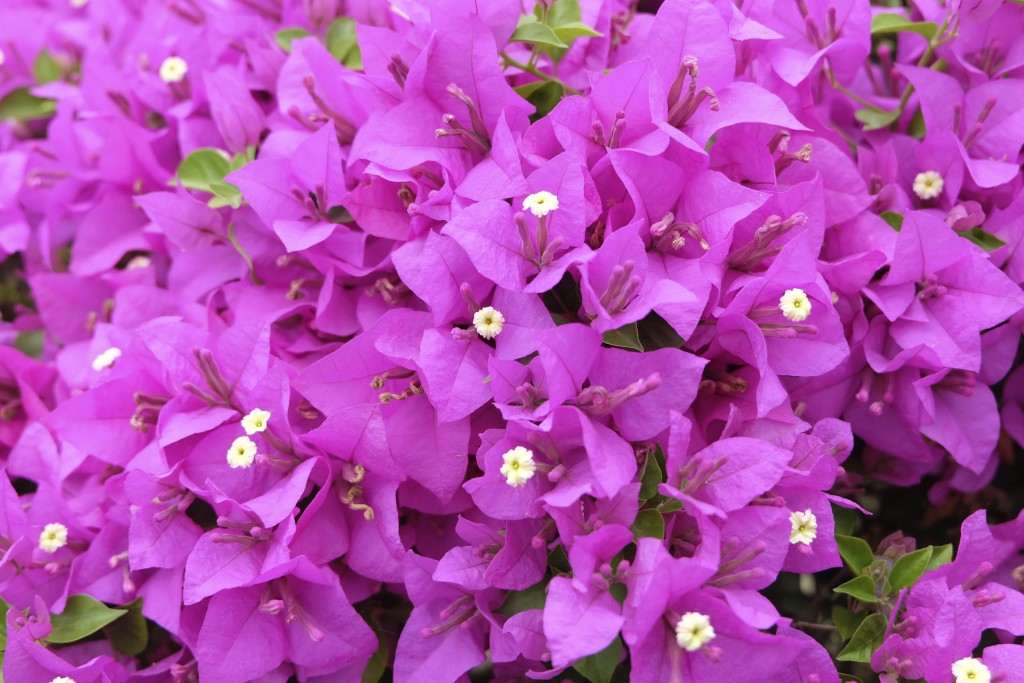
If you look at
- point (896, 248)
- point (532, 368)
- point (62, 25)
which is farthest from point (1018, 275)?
point (62, 25)

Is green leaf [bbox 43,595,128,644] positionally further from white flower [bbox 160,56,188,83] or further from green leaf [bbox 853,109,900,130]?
green leaf [bbox 853,109,900,130]

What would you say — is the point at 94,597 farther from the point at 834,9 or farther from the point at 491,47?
the point at 834,9

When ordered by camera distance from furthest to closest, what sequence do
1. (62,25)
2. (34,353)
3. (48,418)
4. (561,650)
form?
(62,25) → (34,353) → (48,418) → (561,650)

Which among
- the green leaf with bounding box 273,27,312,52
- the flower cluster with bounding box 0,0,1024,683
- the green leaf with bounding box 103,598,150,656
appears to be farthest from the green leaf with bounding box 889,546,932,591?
the green leaf with bounding box 273,27,312,52

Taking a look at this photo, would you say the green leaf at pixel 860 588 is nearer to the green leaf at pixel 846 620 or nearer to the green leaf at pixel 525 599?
the green leaf at pixel 846 620

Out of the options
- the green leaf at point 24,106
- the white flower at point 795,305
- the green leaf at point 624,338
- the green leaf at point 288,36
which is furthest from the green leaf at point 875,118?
the green leaf at point 24,106

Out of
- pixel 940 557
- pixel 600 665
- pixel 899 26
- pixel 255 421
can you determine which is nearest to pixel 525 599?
pixel 600 665
